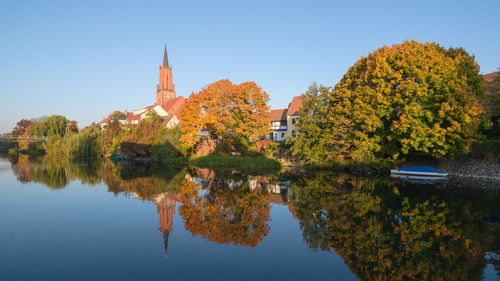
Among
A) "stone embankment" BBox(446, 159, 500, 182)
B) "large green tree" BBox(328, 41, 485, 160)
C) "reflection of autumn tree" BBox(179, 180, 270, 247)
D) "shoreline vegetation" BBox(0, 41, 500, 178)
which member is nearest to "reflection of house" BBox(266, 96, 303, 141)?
"shoreline vegetation" BBox(0, 41, 500, 178)

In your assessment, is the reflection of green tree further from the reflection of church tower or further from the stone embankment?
the stone embankment

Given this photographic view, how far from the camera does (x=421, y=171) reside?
28.8m

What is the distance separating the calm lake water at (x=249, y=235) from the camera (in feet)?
26.2

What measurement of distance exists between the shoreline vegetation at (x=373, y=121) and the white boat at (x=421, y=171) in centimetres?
159

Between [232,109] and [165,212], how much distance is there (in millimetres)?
26193

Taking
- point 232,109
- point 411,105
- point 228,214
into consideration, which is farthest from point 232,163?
point 228,214

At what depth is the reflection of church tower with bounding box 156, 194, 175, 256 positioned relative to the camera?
37.8 feet

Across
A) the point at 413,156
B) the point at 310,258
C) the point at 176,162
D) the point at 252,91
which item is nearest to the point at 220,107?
the point at 252,91

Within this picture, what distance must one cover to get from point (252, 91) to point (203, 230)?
29.4 metres

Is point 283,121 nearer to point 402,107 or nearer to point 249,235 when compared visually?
point 402,107

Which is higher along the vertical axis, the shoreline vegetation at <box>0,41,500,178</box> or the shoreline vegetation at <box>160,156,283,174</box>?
the shoreline vegetation at <box>0,41,500,178</box>

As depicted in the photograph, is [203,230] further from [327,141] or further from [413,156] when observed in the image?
[413,156]

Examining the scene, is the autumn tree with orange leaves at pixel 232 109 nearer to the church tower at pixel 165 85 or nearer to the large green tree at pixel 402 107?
the large green tree at pixel 402 107

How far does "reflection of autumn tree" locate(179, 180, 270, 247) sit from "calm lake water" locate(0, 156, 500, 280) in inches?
2.1
